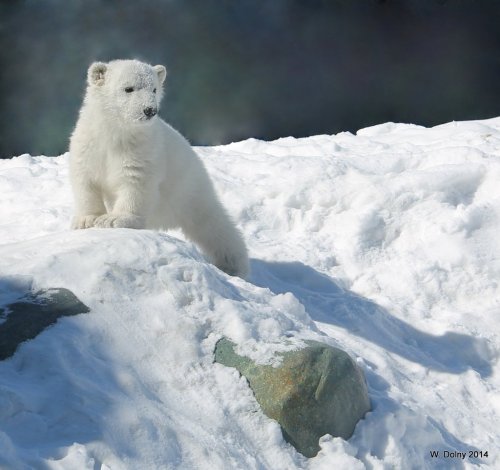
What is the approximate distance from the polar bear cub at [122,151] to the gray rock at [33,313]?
5.79 feet

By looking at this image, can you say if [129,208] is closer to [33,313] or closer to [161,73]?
[161,73]

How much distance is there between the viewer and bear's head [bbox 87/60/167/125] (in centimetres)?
625

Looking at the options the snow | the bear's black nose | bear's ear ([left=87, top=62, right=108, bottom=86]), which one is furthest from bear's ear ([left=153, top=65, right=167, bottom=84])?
the snow

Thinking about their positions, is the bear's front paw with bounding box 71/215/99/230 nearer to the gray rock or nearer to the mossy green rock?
the gray rock

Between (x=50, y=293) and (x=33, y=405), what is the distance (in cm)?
98

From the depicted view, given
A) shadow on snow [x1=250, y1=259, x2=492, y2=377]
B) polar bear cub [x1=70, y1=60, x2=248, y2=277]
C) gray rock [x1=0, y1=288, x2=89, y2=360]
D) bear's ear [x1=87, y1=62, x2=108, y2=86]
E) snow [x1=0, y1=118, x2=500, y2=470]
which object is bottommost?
shadow on snow [x1=250, y1=259, x2=492, y2=377]

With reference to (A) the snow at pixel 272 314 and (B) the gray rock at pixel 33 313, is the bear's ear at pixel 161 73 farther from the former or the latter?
(B) the gray rock at pixel 33 313

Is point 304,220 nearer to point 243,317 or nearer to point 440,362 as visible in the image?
→ point 440,362

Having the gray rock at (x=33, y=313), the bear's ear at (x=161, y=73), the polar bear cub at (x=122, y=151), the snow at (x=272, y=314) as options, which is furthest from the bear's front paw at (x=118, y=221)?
the gray rock at (x=33, y=313)

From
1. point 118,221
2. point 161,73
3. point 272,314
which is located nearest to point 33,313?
point 272,314

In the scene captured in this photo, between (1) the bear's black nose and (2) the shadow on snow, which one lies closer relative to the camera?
(1) the bear's black nose

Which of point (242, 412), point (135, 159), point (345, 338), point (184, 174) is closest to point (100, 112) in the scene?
point (135, 159)

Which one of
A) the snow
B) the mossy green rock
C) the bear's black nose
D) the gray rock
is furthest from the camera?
the bear's black nose

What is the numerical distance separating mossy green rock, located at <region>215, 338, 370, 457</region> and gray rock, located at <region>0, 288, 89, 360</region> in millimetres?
949
